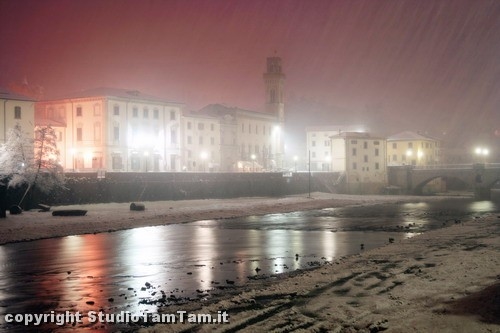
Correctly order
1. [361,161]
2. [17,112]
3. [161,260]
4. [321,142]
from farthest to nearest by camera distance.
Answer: [321,142] < [361,161] < [17,112] < [161,260]

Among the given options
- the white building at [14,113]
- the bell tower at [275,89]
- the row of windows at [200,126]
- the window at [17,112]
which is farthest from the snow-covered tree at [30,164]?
the bell tower at [275,89]

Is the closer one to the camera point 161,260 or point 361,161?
point 161,260

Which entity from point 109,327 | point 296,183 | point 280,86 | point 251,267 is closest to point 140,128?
point 296,183

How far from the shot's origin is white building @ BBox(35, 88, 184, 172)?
95688 millimetres

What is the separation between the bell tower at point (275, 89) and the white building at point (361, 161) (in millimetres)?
27609

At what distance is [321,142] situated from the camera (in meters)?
156

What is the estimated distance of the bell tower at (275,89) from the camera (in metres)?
150

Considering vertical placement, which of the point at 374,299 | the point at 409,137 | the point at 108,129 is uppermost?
the point at 409,137

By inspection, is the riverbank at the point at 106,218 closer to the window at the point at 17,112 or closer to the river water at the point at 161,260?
the river water at the point at 161,260

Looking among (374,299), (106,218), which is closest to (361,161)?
(106,218)

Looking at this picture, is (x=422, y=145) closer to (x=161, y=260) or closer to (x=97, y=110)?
(x=97, y=110)

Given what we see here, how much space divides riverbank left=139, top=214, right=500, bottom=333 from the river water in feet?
6.08

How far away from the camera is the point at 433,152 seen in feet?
510

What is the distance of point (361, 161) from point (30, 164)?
7329cm
